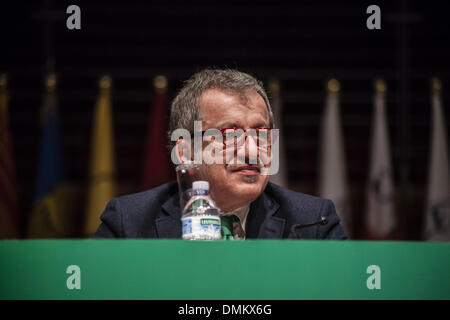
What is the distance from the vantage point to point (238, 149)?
1.96 meters

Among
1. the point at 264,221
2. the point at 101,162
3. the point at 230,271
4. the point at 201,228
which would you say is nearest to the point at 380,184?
the point at 101,162

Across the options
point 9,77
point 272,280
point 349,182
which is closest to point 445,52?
point 349,182

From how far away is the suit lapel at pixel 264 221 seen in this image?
2006 mm

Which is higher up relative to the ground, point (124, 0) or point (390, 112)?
point (124, 0)

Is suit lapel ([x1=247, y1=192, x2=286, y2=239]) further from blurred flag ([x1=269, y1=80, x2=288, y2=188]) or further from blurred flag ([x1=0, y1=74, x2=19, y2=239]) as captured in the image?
blurred flag ([x1=0, y1=74, x2=19, y2=239])

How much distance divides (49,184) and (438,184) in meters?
2.84

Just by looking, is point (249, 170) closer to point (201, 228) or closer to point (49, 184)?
point (201, 228)

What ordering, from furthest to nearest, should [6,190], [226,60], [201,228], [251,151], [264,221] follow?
[226,60]
[6,190]
[264,221]
[251,151]
[201,228]

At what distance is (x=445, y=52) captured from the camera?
5.22 metres

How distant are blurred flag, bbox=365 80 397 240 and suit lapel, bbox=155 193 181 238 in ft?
9.19

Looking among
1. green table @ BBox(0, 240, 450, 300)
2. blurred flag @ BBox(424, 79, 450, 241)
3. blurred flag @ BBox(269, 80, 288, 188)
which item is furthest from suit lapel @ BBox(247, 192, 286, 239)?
blurred flag @ BBox(424, 79, 450, 241)
